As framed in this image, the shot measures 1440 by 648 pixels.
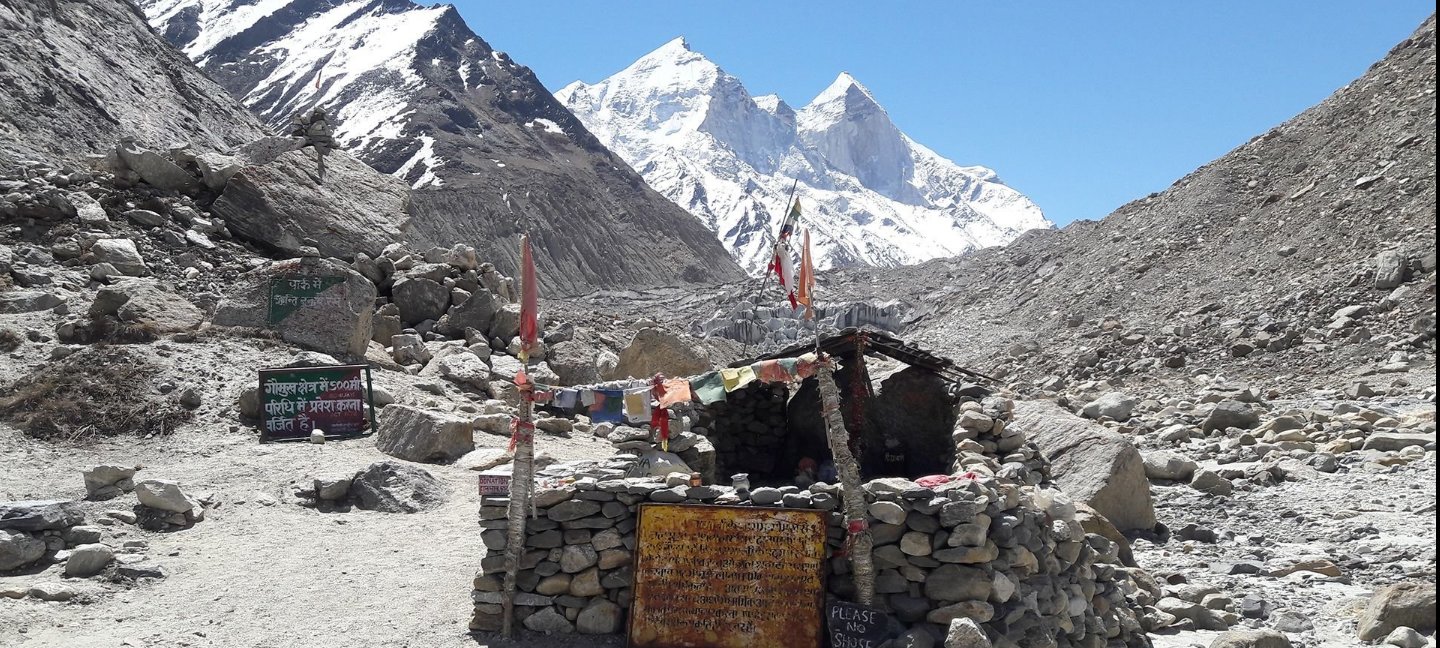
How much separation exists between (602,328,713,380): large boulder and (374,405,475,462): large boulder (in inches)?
203

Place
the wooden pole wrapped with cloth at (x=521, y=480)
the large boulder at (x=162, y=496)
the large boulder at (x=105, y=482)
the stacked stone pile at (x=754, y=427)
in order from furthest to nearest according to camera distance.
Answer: the stacked stone pile at (x=754, y=427), the large boulder at (x=105, y=482), the large boulder at (x=162, y=496), the wooden pole wrapped with cloth at (x=521, y=480)

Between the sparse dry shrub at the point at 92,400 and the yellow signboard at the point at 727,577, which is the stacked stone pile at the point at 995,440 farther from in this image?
the sparse dry shrub at the point at 92,400

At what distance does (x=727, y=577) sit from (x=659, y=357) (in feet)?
34.5

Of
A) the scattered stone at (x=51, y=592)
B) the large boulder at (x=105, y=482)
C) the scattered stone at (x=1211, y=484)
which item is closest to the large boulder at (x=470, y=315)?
the large boulder at (x=105, y=482)

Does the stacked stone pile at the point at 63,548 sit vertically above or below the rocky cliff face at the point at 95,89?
below

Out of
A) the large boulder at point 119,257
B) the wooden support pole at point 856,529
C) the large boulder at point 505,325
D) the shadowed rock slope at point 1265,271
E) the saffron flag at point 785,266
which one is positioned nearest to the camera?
the wooden support pole at point 856,529

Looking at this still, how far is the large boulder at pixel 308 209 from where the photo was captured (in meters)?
19.7

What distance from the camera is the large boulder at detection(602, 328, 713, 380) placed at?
18.1 metres

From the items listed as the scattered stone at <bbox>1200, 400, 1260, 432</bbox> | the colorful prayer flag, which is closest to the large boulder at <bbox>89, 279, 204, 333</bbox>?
the colorful prayer flag

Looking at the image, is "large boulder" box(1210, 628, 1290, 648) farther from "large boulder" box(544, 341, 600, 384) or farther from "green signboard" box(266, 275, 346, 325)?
"green signboard" box(266, 275, 346, 325)

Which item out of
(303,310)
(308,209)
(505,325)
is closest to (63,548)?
(303,310)

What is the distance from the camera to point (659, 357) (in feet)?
59.7

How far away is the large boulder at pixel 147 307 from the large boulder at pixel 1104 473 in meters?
11.9

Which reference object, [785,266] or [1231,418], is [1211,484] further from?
[785,266]
